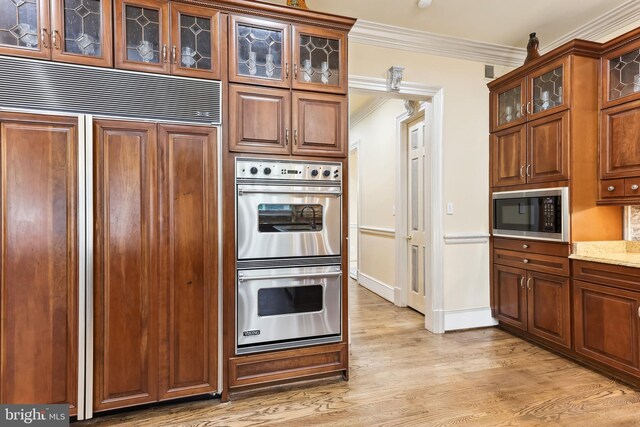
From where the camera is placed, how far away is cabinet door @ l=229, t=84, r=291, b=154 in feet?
Answer: 7.12

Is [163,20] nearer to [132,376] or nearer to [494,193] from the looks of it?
[132,376]

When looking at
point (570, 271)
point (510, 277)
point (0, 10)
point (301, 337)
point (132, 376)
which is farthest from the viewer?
point (510, 277)

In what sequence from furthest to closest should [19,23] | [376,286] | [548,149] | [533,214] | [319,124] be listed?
[376,286], [533,214], [548,149], [319,124], [19,23]

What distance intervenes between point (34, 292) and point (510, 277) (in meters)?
3.80

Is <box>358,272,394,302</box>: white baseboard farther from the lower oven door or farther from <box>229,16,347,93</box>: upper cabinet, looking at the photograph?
<box>229,16,347,93</box>: upper cabinet

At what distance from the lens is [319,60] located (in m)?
2.38

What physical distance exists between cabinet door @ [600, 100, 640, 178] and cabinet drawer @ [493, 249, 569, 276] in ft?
→ 2.62

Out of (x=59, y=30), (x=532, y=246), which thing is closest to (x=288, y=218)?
(x=59, y=30)

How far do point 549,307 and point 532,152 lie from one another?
1.39 m

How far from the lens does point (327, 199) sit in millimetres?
2342

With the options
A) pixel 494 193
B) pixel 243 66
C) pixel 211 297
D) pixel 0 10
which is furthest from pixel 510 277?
pixel 0 10

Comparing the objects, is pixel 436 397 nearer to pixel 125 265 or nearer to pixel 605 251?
pixel 605 251

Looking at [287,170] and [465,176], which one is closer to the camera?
[287,170]

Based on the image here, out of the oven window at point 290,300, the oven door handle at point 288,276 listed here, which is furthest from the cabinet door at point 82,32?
the oven window at point 290,300
